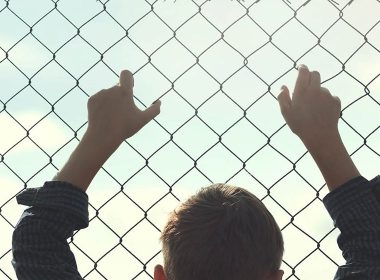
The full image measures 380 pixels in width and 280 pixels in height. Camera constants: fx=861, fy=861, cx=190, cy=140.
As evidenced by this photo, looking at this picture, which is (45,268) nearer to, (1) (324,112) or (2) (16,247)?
(2) (16,247)

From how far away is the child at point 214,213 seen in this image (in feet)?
5.87

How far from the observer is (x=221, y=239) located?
1.77m

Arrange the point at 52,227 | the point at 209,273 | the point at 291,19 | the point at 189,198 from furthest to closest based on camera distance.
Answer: the point at 291,19 → the point at 52,227 → the point at 189,198 → the point at 209,273

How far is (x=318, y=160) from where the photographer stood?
6.87 feet

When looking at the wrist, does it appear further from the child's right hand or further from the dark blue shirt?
the dark blue shirt

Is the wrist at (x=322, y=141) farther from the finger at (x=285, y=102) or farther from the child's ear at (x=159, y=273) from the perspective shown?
the child's ear at (x=159, y=273)

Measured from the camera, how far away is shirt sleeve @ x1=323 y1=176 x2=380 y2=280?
1931mm

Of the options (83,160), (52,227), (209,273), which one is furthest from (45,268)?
(209,273)

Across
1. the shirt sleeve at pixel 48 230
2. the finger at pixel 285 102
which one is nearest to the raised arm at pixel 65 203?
the shirt sleeve at pixel 48 230

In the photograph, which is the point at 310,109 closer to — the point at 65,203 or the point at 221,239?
the point at 221,239

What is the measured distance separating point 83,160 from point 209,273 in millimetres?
510

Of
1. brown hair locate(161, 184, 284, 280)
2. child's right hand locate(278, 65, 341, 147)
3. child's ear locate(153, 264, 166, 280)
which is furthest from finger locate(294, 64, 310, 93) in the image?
child's ear locate(153, 264, 166, 280)

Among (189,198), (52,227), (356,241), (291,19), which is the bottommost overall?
(356,241)

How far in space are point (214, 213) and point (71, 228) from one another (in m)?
0.41
